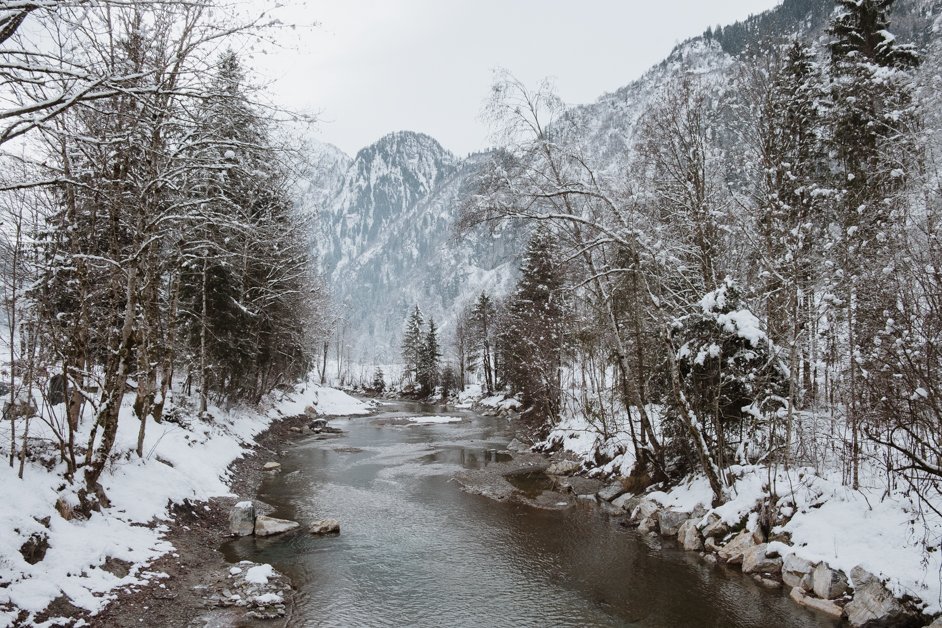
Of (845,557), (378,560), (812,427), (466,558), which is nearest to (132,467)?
(378,560)

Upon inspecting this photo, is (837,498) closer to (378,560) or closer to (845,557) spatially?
(845,557)

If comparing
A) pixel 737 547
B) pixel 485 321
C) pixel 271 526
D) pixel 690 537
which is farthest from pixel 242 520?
pixel 485 321

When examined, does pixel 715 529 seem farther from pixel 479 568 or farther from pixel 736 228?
pixel 736 228

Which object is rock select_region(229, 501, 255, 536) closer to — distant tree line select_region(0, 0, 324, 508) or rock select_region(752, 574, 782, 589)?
distant tree line select_region(0, 0, 324, 508)

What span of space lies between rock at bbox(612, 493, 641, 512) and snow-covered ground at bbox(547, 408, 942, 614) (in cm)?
88

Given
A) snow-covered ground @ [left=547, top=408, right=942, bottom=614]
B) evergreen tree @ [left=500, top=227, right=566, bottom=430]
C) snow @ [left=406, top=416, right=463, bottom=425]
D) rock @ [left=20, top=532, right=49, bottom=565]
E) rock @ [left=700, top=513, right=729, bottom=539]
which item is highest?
evergreen tree @ [left=500, top=227, right=566, bottom=430]

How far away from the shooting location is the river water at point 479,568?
8.24m

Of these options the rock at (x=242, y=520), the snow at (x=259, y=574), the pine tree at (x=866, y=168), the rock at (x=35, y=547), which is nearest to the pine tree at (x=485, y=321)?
the pine tree at (x=866, y=168)

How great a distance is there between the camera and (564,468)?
18.8m

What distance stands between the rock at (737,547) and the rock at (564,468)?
8051mm

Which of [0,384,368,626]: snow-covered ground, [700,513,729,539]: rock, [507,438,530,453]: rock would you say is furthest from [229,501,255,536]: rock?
[507,438,530,453]: rock

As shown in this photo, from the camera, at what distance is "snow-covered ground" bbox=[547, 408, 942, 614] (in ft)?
25.1

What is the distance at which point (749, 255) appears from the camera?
44.6ft

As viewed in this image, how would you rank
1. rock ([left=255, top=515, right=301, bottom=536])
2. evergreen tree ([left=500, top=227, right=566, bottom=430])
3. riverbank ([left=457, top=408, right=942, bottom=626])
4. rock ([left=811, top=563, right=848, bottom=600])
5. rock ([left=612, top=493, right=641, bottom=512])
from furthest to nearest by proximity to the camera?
evergreen tree ([left=500, top=227, right=566, bottom=430]), rock ([left=612, top=493, right=641, bottom=512]), rock ([left=255, top=515, right=301, bottom=536]), rock ([left=811, top=563, right=848, bottom=600]), riverbank ([left=457, top=408, right=942, bottom=626])
